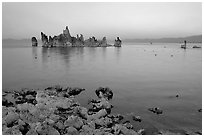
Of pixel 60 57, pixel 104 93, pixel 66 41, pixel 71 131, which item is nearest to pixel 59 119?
pixel 71 131

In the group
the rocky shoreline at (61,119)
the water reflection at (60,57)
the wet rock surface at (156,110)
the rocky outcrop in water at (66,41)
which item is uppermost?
the rocky outcrop in water at (66,41)

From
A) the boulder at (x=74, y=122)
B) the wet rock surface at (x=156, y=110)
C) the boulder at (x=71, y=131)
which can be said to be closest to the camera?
the boulder at (x=71, y=131)

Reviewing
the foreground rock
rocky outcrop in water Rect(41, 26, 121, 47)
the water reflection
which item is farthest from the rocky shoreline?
rocky outcrop in water Rect(41, 26, 121, 47)

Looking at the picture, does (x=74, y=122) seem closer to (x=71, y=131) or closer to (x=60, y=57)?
(x=71, y=131)

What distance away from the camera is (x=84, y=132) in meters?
9.26

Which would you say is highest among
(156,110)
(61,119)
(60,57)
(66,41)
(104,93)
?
(66,41)

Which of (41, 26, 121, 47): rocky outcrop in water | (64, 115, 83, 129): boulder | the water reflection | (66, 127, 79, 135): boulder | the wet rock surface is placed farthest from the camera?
(41, 26, 121, 47): rocky outcrop in water

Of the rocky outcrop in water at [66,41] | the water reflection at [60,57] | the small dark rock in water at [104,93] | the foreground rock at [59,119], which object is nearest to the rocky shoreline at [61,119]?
the foreground rock at [59,119]

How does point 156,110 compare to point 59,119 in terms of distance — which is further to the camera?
point 156,110

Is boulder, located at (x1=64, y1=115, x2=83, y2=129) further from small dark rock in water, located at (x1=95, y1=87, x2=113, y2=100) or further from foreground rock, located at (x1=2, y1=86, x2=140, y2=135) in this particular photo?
small dark rock in water, located at (x1=95, y1=87, x2=113, y2=100)

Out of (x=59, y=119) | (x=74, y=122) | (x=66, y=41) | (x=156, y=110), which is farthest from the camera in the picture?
(x=66, y=41)

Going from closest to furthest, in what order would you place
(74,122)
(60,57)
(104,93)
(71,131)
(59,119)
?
(71,131)
(74,122)
(59,119)
(104,93)
(60,57)

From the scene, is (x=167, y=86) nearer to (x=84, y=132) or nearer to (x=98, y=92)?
(x=98, y=92)

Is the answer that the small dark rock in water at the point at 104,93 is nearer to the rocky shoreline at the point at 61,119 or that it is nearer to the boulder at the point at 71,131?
the rocky shoreline at the point at 61,119
